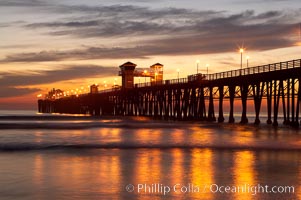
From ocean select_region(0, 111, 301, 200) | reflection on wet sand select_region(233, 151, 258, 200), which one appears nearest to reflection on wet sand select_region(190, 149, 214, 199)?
ocean select_region(0, 111, 301, 200)

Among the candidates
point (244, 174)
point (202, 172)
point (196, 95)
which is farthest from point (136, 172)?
point (196, 95)

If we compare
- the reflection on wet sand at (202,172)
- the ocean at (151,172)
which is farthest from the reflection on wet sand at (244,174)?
the reflection on wet sand at (202,172)

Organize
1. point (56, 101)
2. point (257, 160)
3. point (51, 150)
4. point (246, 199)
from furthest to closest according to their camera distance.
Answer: point (56, 101) → point (51, 150) → point (257, 160) → point (246, 199)

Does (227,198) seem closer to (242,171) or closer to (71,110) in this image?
(242,171)

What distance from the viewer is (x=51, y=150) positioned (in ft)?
76.8

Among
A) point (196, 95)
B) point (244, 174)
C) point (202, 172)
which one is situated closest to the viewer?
point (244, 174)

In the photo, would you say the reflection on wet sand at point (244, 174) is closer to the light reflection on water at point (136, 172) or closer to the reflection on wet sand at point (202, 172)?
the light reflection on water at point (136, 172)

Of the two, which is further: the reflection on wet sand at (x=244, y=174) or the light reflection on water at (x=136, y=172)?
the light reflection on water at (x=136, y=172)

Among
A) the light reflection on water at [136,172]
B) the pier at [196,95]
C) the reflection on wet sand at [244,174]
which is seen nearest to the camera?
the reflection on wet sand at [244,174]

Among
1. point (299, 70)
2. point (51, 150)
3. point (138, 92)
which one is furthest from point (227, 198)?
point (138, 92)

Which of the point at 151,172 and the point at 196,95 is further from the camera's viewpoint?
the point at 196,95

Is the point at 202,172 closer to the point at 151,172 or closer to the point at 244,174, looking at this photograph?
the point at 244,174

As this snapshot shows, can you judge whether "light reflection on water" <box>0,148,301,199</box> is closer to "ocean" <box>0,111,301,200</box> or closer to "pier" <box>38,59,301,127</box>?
"ocean" <box>0,111,301,200</box>

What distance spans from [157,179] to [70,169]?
3447mm
